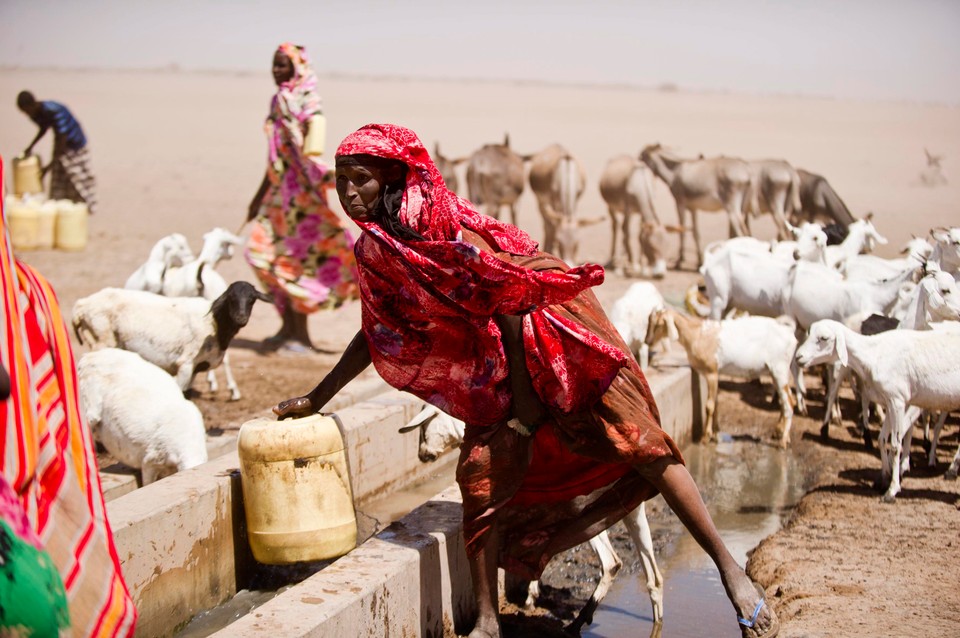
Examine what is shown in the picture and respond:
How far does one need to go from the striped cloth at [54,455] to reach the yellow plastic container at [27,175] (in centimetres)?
1597

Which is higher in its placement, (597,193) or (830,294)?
(830,294)

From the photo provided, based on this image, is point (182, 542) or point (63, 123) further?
point (63, 123)

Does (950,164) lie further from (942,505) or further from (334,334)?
(942,505)

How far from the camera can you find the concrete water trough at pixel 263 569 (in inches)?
151

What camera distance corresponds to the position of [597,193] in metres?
33.0

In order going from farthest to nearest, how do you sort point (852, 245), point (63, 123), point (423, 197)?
point (63, 123) → point (852, 245) → point (423, 197)

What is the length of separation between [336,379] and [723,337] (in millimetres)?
4794

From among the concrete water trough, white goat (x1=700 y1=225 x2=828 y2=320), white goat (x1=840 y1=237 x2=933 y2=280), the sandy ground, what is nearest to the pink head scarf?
the sandy ground

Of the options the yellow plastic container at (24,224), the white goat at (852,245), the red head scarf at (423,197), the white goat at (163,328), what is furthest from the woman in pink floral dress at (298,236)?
the yellow plastic container at (24,224)

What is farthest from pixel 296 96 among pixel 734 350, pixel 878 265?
pixel 878 265

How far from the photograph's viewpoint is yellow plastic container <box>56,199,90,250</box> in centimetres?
1667

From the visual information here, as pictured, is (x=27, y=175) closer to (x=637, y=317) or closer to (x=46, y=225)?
(x=46, y=225)

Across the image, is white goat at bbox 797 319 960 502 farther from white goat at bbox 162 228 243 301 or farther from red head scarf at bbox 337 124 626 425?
white goat at bbox 162 228 243 301

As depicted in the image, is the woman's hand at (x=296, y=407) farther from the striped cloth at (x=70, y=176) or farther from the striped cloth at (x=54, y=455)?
the striped cloth at (x=70, y=176)
